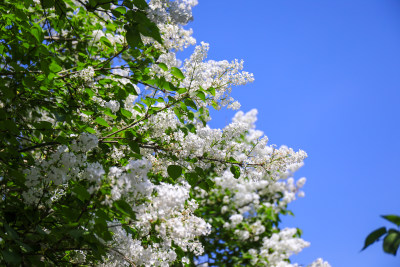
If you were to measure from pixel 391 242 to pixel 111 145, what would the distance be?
2630 mm

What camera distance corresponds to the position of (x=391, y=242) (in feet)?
3.32

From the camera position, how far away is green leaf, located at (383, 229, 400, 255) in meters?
1.00

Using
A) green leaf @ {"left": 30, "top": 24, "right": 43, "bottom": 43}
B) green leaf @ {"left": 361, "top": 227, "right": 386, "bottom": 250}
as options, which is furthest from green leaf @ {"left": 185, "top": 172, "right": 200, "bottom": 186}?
green leaf @ {"left": 361, "top": 227, "right": 386, "bottom": 250}

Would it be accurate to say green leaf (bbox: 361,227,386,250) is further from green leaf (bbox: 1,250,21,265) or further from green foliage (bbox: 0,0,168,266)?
green leaf (bbox: 1,250,21,265)

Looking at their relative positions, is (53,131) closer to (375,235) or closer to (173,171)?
(173,171)

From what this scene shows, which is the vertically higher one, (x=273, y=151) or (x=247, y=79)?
(x=247, y=79)

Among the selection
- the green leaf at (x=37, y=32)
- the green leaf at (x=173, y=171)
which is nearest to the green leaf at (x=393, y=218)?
the green leaf at (x=173, y=171)

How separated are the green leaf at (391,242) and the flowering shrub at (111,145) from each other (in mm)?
1354

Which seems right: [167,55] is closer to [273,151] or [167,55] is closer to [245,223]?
[273,151]

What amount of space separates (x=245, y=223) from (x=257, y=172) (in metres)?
4.76

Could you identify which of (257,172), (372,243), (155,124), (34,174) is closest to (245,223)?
(257,172)

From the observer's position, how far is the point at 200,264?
7359mm

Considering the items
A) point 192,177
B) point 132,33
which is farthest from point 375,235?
point 192,177

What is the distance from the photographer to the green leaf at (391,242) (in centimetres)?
100
